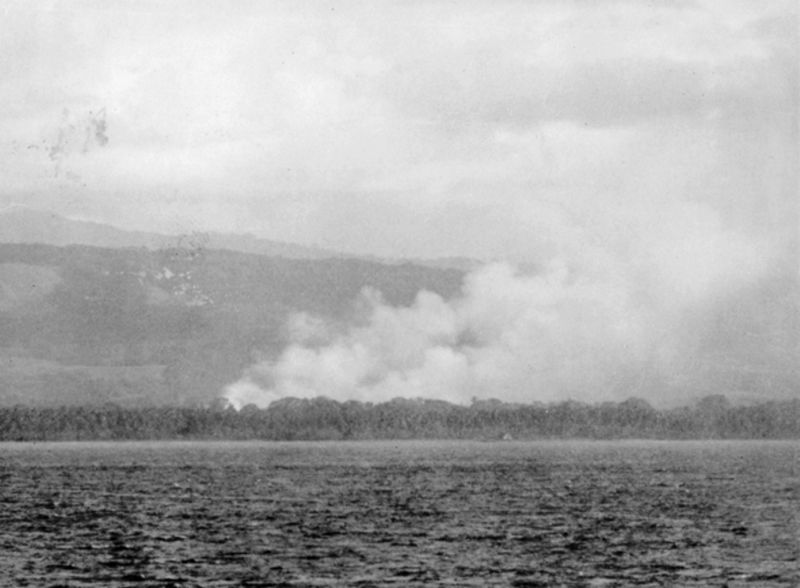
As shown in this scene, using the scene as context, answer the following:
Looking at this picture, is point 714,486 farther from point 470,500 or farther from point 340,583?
point 340,583

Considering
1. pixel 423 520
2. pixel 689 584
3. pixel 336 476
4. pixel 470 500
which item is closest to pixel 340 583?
pixel 689 584

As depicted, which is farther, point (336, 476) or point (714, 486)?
point (336, 476)

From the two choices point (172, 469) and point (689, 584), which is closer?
point (689, 584)

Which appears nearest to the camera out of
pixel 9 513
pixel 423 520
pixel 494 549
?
pixel 494 549

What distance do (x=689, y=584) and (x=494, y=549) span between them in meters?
→ 16.8

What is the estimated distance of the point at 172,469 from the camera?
198 metres

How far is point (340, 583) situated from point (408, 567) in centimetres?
695

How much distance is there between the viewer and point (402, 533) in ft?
287

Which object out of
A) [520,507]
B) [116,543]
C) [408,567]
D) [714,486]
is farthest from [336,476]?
[408,567]

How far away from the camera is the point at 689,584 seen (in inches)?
2461

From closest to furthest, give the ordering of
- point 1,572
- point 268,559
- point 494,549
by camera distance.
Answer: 1. point 1,572
2. point 268,559
3. point 494,549

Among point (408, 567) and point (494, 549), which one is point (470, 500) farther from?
point (408, 567)

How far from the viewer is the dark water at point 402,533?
216 feet

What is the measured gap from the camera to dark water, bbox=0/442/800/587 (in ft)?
216
